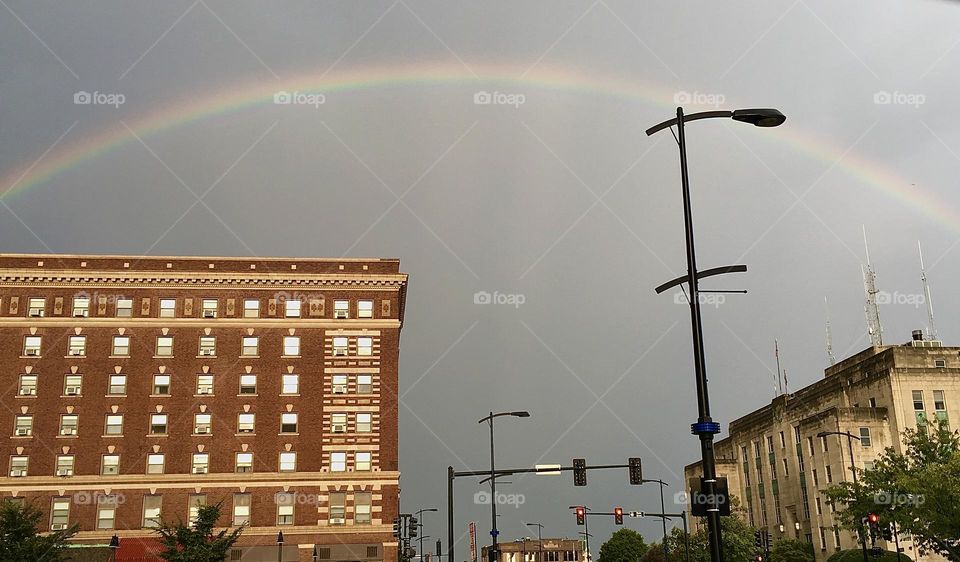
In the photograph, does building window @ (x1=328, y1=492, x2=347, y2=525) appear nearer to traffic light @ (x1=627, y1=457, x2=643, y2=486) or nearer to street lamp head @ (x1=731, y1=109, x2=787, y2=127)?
traffic light @ (x1=627, y1=457, x2=643, y2=486)

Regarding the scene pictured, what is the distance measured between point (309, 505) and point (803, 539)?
62.0 meters

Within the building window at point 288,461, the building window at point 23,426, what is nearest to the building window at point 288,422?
the building window at point 288,461

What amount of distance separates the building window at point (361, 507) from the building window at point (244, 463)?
8206 millimetres

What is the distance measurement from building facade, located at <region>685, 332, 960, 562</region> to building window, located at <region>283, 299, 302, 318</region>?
4134cm

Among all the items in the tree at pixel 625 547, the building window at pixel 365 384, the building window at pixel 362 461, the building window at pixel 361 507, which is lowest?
the tree at pixel 625 547

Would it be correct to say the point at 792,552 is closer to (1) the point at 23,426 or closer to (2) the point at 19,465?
(2) the point at 19,465

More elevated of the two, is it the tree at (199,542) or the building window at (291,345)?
the building window at (291,345)

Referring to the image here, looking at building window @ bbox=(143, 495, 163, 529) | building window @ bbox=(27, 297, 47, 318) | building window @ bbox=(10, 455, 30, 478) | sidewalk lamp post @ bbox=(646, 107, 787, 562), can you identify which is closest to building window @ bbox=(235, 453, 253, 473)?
building window @ bbox=(143, 495, 163, 529)

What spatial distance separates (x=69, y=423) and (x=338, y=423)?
65.6ft

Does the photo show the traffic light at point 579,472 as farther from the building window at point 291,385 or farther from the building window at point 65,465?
the building window at point 65,465

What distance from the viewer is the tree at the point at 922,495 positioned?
Answer: 4594 centimetres

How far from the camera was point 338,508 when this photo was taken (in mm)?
66375

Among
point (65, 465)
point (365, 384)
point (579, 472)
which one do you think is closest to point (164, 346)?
point (65, 465)

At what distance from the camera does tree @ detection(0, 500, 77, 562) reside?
169 ft
